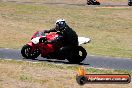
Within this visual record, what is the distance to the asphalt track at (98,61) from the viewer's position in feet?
64.5

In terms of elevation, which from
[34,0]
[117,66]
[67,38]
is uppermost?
[67,38]

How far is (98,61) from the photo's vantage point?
21125mm

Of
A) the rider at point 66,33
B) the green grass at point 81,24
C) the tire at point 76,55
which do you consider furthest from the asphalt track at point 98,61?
the green grass at point 81,24

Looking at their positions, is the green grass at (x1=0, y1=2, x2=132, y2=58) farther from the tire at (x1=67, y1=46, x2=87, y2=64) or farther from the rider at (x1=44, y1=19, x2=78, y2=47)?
the rider at (x1=44, y1=19, x2=78, y2=47)

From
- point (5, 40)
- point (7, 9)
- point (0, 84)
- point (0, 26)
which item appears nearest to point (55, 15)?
point (7, 9)

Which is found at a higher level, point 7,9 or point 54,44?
point 54,44

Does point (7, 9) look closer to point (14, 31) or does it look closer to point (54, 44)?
point (14, 31)

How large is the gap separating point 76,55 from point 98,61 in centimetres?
161

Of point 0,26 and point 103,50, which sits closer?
point 103,50

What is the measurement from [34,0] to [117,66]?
44.2 meters

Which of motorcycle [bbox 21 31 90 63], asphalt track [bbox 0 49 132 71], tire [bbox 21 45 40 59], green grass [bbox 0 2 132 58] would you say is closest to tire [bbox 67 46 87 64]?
motorcycle [bbox 21 31 90 63]

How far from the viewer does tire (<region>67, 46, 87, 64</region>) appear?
19831mm

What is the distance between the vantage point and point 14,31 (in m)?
34.4

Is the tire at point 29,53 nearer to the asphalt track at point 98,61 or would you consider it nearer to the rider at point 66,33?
the asphalt track at point 98,61
